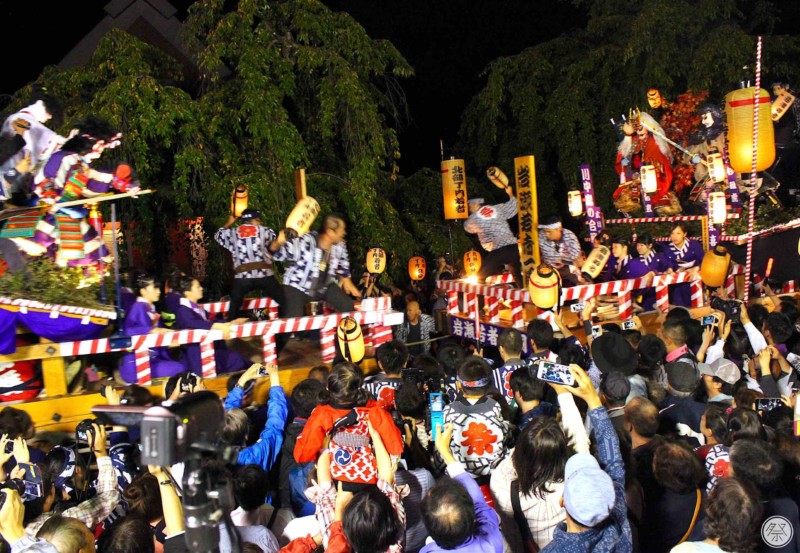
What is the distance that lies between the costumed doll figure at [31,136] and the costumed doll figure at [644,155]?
37.6 feet

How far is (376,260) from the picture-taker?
35.2 feet

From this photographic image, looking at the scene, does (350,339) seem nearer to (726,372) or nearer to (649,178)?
(726,372)

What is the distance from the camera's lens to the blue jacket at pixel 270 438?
13.9 feet

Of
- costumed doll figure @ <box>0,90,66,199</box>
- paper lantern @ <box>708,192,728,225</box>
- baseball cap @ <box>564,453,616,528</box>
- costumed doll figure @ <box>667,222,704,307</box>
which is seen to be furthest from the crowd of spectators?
paper lantern @ <box>708,192,728,225</box>

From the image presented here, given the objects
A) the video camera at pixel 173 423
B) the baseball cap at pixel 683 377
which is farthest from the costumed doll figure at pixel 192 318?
the video camera at pixel 173 423

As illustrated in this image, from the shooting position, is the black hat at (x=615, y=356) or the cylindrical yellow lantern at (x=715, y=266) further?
the cylindrical yellow lantern at (x=715, y=266)

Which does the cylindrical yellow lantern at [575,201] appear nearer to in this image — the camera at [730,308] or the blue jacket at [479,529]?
the camera at [730,308]

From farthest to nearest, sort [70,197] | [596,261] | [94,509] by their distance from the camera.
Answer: [596,261], [70,197], [94,509]

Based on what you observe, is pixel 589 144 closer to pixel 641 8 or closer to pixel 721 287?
pixel 641 8

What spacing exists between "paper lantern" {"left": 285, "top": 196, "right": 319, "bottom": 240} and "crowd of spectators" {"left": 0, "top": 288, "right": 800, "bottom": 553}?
228 cm

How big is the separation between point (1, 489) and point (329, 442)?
1.57 metres

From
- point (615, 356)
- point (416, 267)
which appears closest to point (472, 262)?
point (416, 267)

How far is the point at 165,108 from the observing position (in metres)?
9.48

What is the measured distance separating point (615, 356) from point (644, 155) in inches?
435
